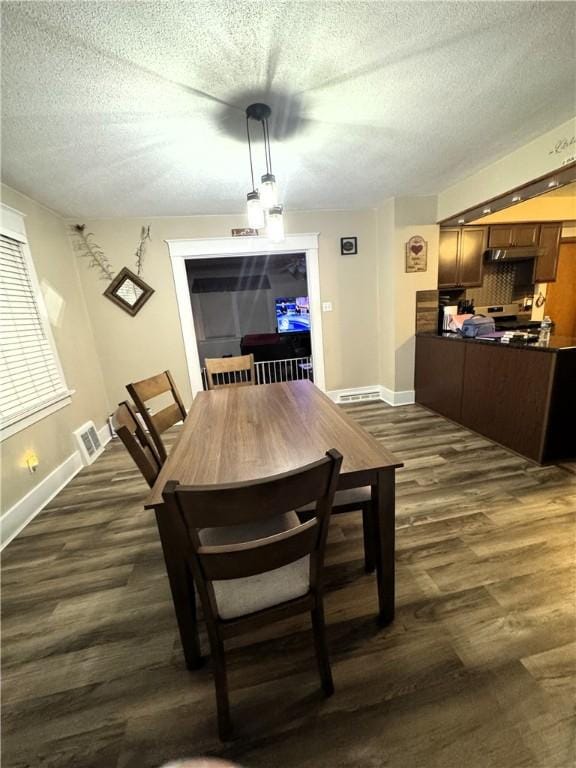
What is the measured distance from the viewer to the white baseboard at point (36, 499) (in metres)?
1.96

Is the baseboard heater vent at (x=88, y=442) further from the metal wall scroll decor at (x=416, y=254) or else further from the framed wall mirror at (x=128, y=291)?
the metal wall scroll decor at (x=416, y=254)

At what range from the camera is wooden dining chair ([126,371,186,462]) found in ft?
5.17

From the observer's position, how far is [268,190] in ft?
5.46

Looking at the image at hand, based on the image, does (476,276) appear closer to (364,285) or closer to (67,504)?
(364,285)

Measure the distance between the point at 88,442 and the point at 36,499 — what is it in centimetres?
84

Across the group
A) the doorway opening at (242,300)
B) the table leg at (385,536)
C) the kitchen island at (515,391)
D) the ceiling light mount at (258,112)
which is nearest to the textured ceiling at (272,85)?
the ceiling light mount at (258,112)

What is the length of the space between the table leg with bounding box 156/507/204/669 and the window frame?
1824 mm

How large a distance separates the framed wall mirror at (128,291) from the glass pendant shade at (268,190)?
225cm

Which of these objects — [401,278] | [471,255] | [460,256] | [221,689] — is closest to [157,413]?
[221,689]

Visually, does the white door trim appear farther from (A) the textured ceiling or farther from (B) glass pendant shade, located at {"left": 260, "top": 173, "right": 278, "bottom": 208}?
(B) glass pendant shade, located at {"left": 260, "top": 173, "right": 278, "bottom": 208}

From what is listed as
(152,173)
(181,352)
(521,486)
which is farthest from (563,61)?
(181,352)

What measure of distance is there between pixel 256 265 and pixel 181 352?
4808 millimetres

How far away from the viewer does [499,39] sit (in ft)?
4.30

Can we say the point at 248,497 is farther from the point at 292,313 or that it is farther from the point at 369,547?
the point at 292,313
